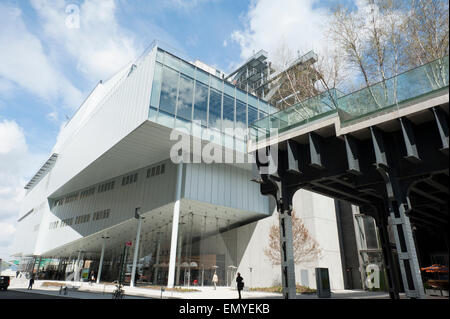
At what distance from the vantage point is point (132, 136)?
24.0 m

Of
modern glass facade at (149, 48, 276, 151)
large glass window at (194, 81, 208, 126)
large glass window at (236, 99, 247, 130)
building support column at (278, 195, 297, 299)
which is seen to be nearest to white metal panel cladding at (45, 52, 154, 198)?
modern glass facade at (149, 48, 276, 151)

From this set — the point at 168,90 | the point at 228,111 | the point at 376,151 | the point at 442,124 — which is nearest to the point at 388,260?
the point at 376,151

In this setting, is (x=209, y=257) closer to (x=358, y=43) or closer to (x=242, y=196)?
(x=242, y=196)

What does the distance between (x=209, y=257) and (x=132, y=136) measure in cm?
1888

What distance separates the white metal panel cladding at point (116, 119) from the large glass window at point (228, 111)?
808cm

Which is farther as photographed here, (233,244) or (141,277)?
(233,244)

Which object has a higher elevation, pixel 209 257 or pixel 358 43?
pixel 358 43

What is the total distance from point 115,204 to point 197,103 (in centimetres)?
1822

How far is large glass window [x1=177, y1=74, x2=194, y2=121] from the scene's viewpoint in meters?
24.2

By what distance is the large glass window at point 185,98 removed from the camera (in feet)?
79.3

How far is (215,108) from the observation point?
27.3m

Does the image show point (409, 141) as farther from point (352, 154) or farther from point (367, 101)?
point (367, 101)
